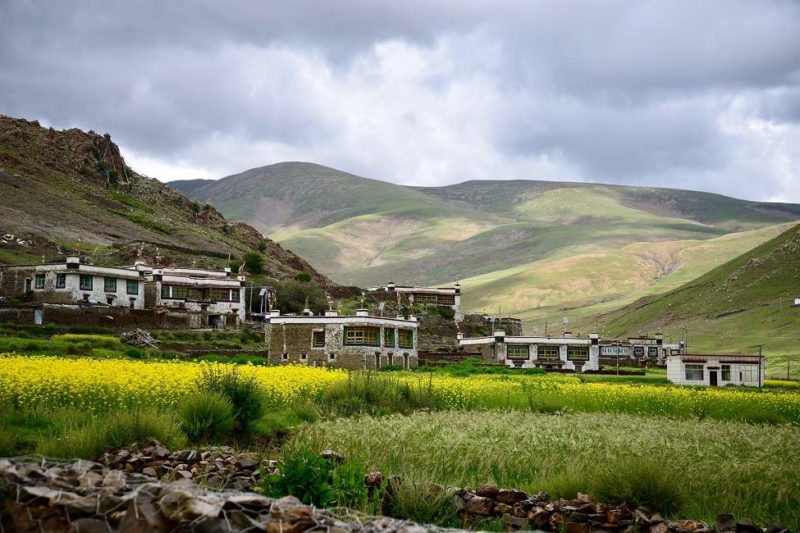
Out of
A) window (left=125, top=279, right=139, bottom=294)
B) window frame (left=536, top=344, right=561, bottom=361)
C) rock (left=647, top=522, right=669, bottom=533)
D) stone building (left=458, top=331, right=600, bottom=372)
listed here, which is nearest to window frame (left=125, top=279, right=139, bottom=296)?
window (left=125, top=279, right=139, bottom=294)

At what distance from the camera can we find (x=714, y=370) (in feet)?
233

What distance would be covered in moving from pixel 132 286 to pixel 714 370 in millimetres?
50870

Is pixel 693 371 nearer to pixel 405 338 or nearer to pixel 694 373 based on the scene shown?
pixel 694 373

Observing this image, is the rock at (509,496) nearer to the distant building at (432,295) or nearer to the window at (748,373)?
the window at (748,373)

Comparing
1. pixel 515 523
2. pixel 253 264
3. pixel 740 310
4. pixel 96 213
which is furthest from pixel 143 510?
pixel 740 310

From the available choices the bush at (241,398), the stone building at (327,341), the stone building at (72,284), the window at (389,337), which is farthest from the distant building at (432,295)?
the bush at (241,398)

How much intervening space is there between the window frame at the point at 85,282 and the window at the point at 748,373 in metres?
53.9

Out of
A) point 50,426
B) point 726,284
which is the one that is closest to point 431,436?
point 50,426

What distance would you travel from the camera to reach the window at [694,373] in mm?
69438

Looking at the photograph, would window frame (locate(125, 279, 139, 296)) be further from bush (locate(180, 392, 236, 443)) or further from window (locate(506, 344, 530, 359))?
bush (locate(180, 392, 236, 443))

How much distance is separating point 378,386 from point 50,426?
10.8 meters

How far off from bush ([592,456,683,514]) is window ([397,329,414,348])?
58.1m

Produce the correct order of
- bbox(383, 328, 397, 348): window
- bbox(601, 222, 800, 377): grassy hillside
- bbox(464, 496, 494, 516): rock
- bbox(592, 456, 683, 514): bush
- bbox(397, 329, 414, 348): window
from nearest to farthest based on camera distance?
bbox(464, 496, 494, 516): rock → bbox(592, 456, 683, 514): bush → bbox(383, 328, 397, 348): window → bbox(397, 329, 414, 348): window → bbox(601, 222, 800, 377): grassy hillside

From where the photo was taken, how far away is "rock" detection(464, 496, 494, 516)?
13281 millimetres
